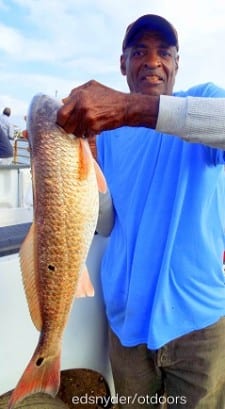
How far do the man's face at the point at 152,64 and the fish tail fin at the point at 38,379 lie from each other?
1396 mm

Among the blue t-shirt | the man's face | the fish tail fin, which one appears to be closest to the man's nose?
the man's face

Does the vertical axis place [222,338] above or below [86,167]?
below

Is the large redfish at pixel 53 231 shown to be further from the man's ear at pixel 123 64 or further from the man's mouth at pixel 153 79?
the man's ear at pixel 123 64

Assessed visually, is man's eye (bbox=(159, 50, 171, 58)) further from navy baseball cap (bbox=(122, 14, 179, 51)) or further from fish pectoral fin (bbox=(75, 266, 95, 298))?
fish pectoral fin (bbox=(75, 266, 95, 298))

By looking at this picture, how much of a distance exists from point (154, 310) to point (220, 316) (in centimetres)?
35

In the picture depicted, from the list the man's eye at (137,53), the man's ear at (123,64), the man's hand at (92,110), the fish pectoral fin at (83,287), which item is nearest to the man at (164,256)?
the man's eye at (137,53)

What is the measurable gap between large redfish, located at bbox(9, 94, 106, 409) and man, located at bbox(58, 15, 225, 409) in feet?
1.80

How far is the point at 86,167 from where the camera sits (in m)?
1.32

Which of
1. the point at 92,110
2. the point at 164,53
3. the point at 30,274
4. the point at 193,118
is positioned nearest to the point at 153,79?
the point at 164,53

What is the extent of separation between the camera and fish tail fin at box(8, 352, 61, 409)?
1.33 meters

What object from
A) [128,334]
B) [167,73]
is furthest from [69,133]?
[128,334]

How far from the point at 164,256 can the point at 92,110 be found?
0.88 meters

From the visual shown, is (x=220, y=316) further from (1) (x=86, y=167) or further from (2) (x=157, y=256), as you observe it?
(1) (x=86, y=167)

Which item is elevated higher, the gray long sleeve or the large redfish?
the gray long sleeve
